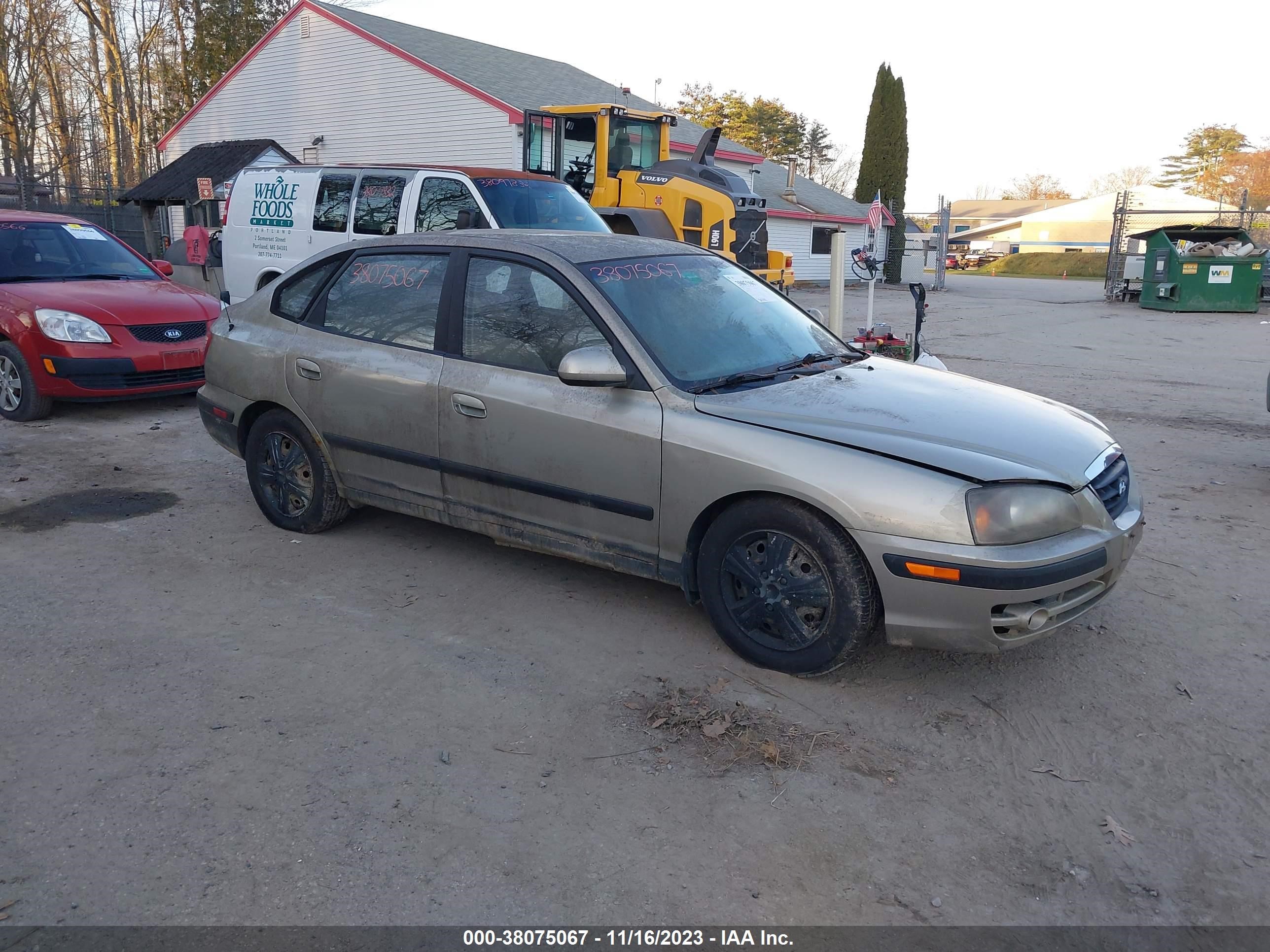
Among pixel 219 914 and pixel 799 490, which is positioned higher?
pixel 799 490

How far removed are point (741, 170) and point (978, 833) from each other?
32204 millimetres

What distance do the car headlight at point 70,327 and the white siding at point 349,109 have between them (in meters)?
17.4

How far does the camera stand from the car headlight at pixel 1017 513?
3445 mm

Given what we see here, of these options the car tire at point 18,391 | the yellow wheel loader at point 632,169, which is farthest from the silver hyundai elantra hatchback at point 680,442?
the yellow wheel loader at point 632,169

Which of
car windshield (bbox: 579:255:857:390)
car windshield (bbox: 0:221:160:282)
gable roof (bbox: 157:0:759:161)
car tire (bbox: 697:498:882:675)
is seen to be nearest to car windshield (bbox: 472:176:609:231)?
car windshield (bbox: 0:221:160:282)

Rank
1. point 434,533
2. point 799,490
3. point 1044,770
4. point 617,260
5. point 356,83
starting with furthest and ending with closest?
point 356,83
point 434,533
point 617,260
point 799,490
point 1044,770

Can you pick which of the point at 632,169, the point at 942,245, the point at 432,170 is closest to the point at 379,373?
the point at 432,170

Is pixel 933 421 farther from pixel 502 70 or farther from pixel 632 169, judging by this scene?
pixel 502 70

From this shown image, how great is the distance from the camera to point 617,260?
14.9 feet

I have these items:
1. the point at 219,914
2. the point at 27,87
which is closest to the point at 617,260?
the point at 219,914

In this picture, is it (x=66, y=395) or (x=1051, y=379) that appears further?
(x=1051, y=379)

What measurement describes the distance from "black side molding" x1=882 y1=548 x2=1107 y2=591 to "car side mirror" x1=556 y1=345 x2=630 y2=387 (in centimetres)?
128

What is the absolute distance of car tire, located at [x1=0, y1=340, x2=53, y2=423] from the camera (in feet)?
26.6

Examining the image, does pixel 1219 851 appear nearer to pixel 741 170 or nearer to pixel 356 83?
pixel 356 83
